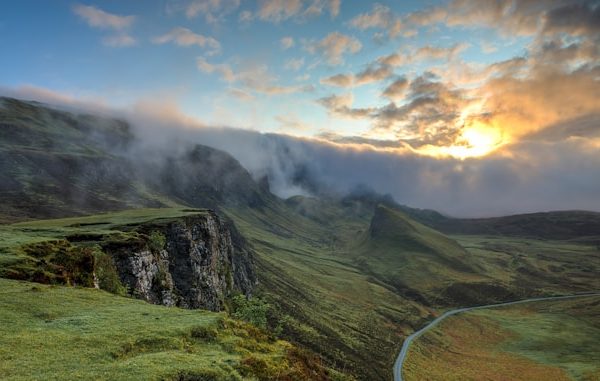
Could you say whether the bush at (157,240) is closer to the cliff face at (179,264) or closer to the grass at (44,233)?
the cliff face at (179,264)

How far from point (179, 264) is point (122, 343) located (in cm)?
6937

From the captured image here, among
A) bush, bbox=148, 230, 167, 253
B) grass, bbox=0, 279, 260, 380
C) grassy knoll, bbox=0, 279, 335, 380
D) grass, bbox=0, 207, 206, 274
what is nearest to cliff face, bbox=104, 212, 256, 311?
bush, bbox=148, 230, 167, 253

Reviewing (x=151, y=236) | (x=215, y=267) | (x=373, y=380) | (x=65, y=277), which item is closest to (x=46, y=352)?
(x=65, y=277)

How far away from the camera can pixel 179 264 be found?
101 meters

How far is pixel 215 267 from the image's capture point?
126125 millimetres

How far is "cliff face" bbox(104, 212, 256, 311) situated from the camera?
71.8m

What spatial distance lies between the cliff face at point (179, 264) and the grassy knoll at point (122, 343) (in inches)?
933

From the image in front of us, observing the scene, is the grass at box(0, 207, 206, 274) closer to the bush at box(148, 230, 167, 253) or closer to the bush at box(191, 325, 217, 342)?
the bush at box(148, 230, 167, 253)

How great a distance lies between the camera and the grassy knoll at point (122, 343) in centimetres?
2814

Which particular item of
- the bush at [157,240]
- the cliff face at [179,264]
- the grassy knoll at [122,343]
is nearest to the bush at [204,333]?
the grassy knoll at [122,343]

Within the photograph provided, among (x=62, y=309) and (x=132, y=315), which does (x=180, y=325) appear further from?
(x=62, y=309)

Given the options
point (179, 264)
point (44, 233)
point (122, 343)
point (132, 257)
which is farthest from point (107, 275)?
point (179, 264)

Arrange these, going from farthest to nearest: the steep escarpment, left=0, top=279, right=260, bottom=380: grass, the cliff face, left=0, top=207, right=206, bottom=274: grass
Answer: the cliff face
the steep escarpment
left=0, top=207, right=206, bottom=274: grass
left=0, top=279, right=260, bottom=380: grass

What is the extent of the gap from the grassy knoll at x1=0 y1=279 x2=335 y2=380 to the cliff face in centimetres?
2371
